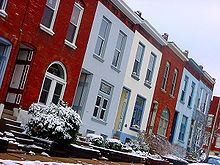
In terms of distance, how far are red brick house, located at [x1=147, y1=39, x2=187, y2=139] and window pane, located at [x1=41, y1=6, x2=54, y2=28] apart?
12256 mm

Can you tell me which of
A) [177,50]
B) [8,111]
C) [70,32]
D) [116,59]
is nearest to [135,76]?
[116,59]

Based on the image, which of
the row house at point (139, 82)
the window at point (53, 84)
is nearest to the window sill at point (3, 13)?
the window at point (53, 84)

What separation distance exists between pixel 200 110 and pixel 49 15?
23685 millimetres

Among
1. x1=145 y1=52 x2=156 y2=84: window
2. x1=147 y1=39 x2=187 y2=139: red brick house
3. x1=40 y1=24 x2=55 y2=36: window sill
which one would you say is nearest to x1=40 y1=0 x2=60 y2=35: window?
x1=40 y1=24 x2=55 y2=36: window sill

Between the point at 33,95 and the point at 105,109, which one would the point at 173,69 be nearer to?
the point at 105,109

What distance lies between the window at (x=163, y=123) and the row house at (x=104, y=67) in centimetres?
771

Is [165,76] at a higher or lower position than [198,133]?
higher

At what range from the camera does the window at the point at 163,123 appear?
1077 inches

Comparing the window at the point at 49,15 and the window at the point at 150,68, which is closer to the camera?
the window at the point at 49,15

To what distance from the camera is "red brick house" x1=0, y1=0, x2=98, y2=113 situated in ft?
43.8

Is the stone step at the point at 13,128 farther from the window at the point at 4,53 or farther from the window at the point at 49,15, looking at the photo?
the window at the point at 49,15

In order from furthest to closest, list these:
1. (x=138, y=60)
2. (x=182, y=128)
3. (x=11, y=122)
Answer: (x=182, y=128) → (x=138, y=60) → (x=11, y=122)

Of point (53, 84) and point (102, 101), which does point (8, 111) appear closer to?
point (53, 84)

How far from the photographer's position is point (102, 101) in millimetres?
19641
